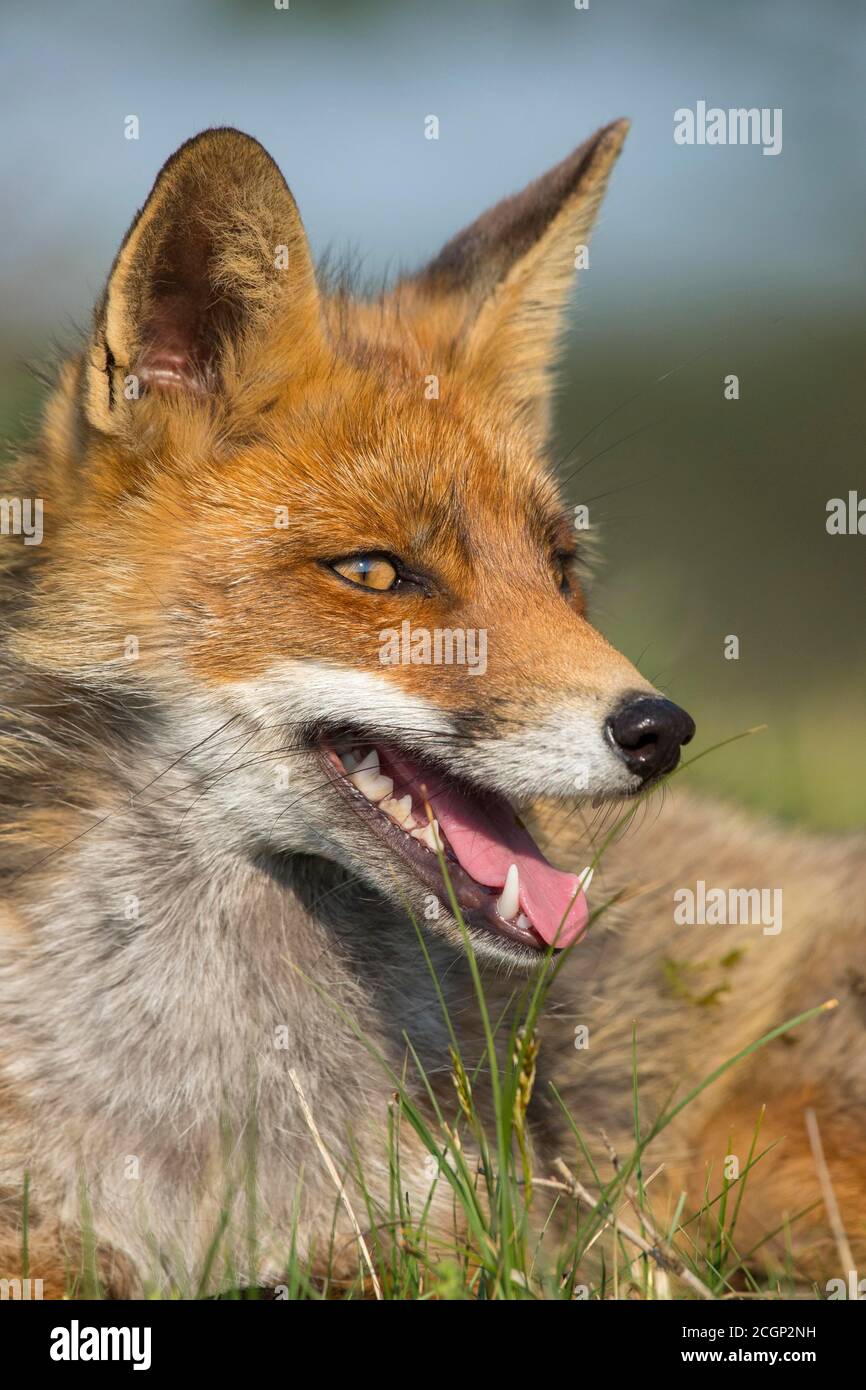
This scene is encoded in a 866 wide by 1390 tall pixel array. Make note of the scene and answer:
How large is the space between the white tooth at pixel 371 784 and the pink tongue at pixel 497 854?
4 cm

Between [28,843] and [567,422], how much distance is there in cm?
1136

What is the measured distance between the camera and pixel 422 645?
3611mm

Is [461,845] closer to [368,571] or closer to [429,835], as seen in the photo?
[429,835]

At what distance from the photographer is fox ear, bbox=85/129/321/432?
359cm

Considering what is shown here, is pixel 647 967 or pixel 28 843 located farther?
pixel 647 967

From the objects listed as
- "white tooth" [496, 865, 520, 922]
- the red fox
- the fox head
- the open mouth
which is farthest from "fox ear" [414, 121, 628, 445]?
"white tooth" [496, 865, 520, 922]

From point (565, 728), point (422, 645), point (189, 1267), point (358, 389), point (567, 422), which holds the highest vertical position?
point (567, 422)

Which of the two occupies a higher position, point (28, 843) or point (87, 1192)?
point (28, 843)

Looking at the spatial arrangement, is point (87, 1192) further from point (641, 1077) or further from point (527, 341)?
point (527, 341)

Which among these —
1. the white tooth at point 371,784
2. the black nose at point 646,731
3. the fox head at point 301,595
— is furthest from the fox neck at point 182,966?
the black nose at point 646,731

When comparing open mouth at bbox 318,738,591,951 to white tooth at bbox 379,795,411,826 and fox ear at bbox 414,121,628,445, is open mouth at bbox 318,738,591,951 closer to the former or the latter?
white tooth at bbox 379,795,411,826

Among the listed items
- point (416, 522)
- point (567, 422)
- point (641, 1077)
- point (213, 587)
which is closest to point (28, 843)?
point (213, 587)
